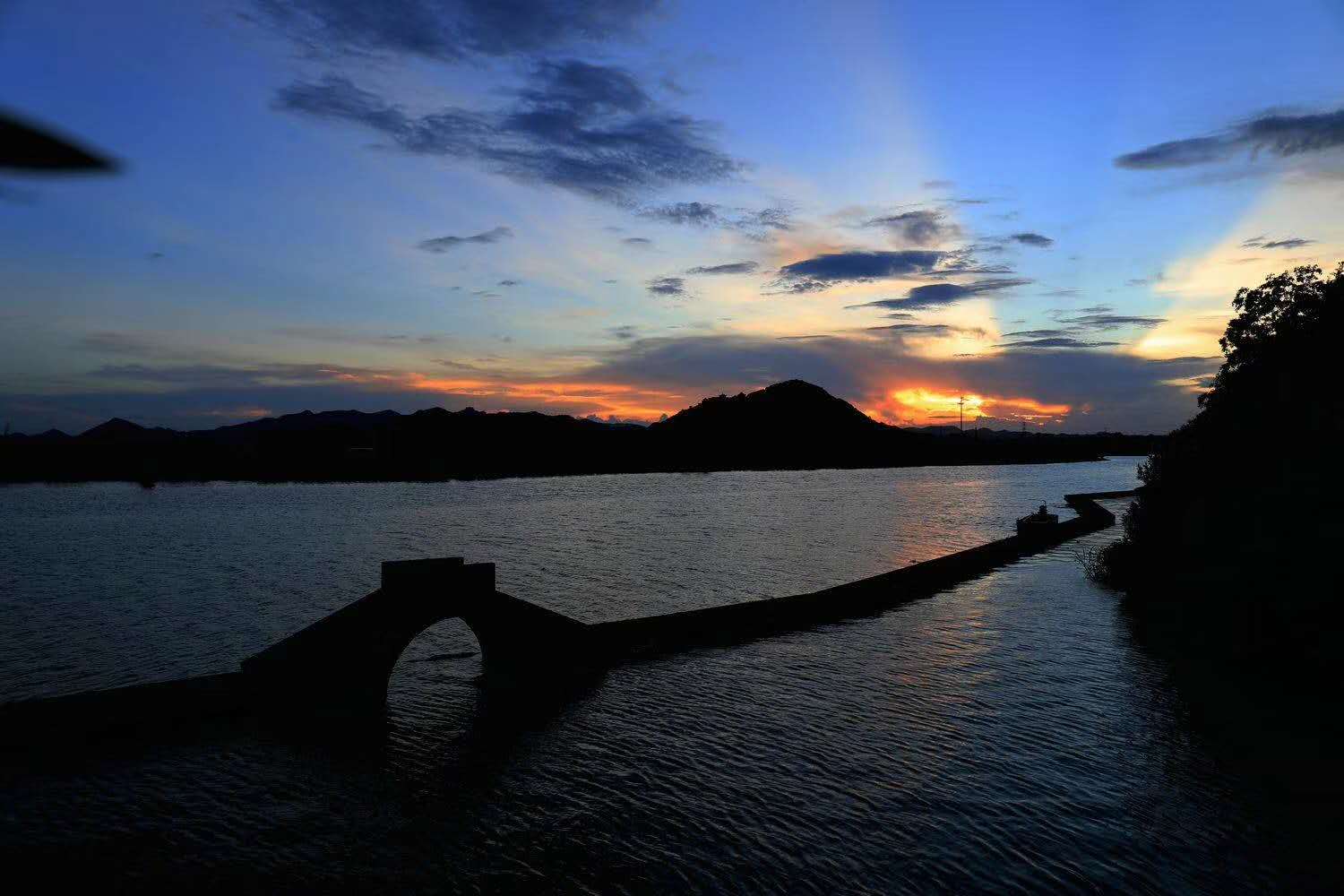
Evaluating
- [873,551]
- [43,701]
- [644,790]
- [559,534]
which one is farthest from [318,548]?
[644,790]

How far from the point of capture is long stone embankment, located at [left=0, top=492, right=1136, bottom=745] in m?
18.0

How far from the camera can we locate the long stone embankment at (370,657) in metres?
18.0

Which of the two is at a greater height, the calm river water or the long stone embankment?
the long stone embankment

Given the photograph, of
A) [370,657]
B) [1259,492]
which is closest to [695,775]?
[370,657]

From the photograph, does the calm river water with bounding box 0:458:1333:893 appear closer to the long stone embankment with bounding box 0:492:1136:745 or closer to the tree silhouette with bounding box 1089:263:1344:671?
the long stone embankment with bounding box 0:492:1136:745

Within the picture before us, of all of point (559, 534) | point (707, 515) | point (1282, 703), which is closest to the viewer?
point (1282, 703)

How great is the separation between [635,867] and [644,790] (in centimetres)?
295

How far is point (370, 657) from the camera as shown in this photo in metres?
20.9

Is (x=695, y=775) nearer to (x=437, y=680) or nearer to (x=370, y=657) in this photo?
(x=370, y=657)

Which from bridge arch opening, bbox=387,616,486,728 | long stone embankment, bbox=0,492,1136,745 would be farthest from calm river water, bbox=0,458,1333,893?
long stone embankment, bbox=0,492,1136,745

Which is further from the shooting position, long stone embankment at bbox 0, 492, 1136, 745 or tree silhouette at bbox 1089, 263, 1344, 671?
tree silhouette at bbox 1089, 263, 1344, 671

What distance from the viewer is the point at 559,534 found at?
78.6 m

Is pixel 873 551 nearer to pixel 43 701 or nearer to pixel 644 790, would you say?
pixel 644 790

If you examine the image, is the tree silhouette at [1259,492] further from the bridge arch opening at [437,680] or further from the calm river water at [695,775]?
the bridge arch opening at [437,680]
